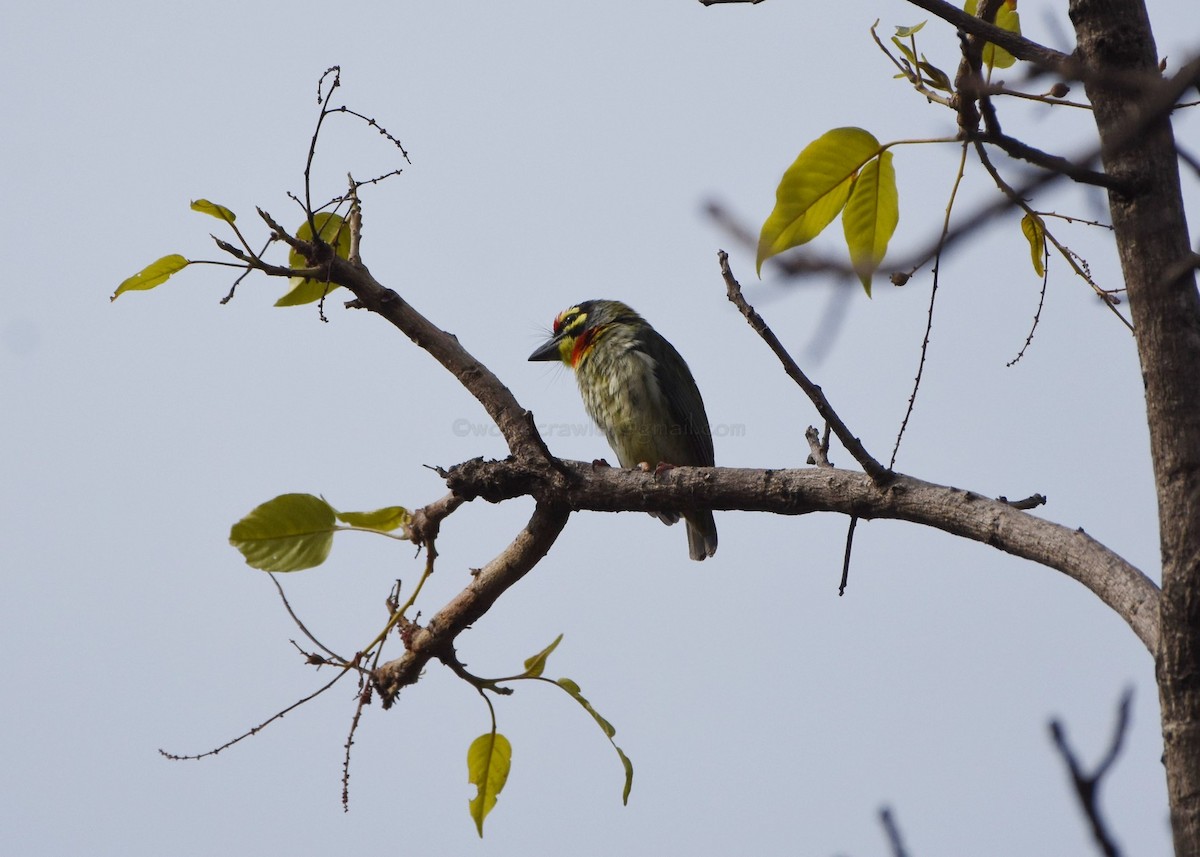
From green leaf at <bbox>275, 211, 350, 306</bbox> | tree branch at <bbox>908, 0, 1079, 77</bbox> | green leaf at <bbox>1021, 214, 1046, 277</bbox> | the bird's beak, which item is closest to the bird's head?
the bird's beak

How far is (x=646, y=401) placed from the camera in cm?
535

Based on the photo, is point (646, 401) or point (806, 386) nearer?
point (806, 386)

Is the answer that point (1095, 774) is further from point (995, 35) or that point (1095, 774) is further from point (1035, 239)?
point (1035, 239)

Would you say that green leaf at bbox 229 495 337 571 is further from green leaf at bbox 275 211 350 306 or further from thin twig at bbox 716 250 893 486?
thin twig at bbox 716 250 893 486

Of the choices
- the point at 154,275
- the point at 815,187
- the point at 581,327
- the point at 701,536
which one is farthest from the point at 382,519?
the point at 581,327

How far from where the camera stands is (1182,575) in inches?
64.9

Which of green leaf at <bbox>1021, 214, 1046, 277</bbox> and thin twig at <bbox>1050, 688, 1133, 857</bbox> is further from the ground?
green leaf at <bbox>1021, 214, 1046, 277</bbox>

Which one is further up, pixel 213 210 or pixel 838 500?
pixel 213 210

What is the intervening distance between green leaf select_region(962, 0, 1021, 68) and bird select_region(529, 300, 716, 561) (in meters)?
2.80

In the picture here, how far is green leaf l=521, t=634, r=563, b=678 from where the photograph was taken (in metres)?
2.98

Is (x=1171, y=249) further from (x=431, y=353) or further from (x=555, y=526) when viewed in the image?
(x=431, y=353)

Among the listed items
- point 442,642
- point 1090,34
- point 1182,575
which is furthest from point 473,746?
point 1090,34

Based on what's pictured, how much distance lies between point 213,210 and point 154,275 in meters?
0.27

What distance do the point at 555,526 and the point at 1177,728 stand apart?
1.71 m
